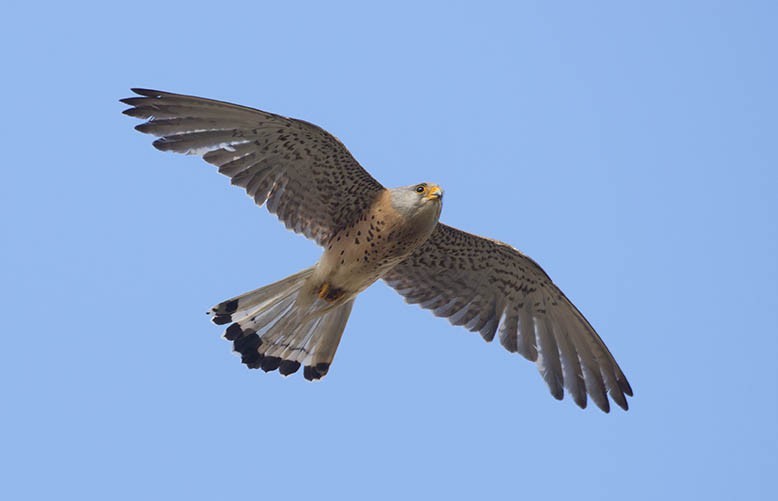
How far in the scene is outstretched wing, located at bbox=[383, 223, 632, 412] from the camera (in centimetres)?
1152

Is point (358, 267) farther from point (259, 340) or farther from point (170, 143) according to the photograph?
point (170, 143)

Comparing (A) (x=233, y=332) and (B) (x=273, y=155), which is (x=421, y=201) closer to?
(B) (x=273, y=155)

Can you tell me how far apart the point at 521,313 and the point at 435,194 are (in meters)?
2.11

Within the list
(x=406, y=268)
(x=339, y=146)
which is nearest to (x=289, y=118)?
(x=339, y=146)

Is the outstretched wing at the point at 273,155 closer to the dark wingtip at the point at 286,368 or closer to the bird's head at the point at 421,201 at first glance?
the bird's head at the point at 421,201

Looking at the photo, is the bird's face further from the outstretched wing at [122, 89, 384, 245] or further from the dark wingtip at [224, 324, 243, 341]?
the dark wingtip at [224, 324, 243, 341]

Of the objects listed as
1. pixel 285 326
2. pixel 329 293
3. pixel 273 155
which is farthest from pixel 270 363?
pixel 273 155

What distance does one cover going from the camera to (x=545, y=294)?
11586 millimetres

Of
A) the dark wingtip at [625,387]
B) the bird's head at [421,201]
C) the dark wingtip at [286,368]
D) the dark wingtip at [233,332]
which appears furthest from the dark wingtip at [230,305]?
the dark wingtip at [625,387]

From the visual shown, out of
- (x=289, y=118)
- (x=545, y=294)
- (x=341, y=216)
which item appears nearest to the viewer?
(x=289, y=118)

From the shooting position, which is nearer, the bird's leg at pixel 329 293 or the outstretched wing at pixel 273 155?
the outstretched wing at pixel 273 155

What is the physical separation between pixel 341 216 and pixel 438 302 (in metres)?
1.46

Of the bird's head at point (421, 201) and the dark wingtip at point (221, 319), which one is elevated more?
the bird's head at point (421, 201)

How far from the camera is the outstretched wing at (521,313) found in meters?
11.5
